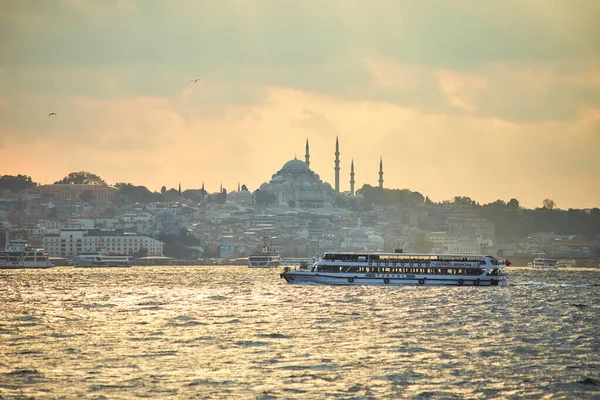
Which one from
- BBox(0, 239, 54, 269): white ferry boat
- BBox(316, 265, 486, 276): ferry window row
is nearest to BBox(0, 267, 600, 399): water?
BBox(316, 265, 486, 276): ferry window row

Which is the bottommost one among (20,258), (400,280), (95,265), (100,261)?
(400,280)

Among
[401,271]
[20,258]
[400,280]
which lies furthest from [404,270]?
[20,258]

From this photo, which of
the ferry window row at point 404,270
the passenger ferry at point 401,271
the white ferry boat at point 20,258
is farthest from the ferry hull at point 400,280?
the white ferry boat at point 20,258

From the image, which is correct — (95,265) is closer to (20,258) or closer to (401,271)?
(20,258)

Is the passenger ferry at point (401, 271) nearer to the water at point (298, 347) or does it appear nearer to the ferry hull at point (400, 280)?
the ferry hull at point (400, 280)

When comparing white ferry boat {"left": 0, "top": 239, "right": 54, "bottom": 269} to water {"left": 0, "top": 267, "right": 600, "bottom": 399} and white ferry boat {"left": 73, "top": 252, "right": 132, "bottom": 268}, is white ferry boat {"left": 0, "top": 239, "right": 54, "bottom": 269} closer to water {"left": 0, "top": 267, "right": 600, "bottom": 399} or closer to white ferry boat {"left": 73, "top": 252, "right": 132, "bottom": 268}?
white ferry boat {"left": 73, "top": 252, "right": 132, "bottom": 268}
